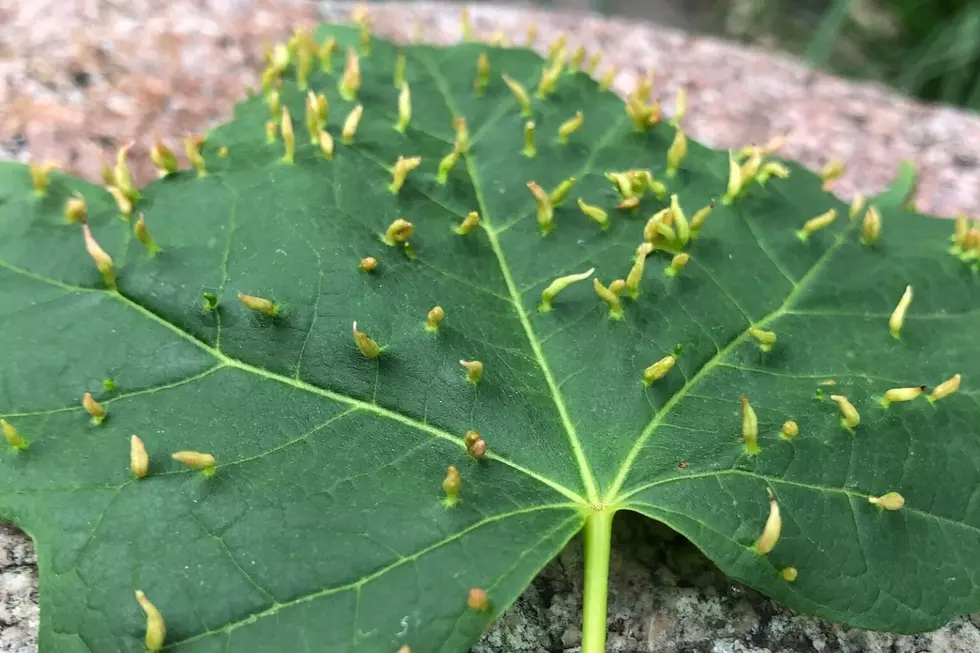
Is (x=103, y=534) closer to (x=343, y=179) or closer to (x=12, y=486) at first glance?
(x=12, y=486)

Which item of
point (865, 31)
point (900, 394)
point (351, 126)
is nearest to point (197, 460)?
point (351, 126)

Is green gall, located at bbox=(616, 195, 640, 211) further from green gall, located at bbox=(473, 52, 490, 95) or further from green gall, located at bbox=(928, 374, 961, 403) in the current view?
green gall, located at bbox=(928, 374, 961, 403)

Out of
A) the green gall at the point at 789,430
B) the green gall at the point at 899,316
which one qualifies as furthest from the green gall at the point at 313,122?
the green gall at the point at 899,316

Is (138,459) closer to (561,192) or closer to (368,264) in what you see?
(368,264)

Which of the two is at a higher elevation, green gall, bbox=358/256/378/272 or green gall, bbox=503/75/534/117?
green gall, bbox=503/75/534/117

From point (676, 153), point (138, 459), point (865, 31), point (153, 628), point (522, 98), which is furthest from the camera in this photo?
point (865, 31)

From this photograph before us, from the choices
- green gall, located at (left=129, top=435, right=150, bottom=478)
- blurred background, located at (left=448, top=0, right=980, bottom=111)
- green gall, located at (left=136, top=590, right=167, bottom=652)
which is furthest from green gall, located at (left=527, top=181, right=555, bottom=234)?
blurred background, located at (left=448, top=0, right=980, bottom=111)

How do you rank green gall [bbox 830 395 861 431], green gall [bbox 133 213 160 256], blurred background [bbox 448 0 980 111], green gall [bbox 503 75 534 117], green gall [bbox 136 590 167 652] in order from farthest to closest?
blurred background [bbox 448 0 980 111] → green gall [bbox 503 75 534 117] → green gall [bbox 133 213 160 256] → green gall [bbox 830 395 861 431] → green gall [bbox 136 590 167 652]
